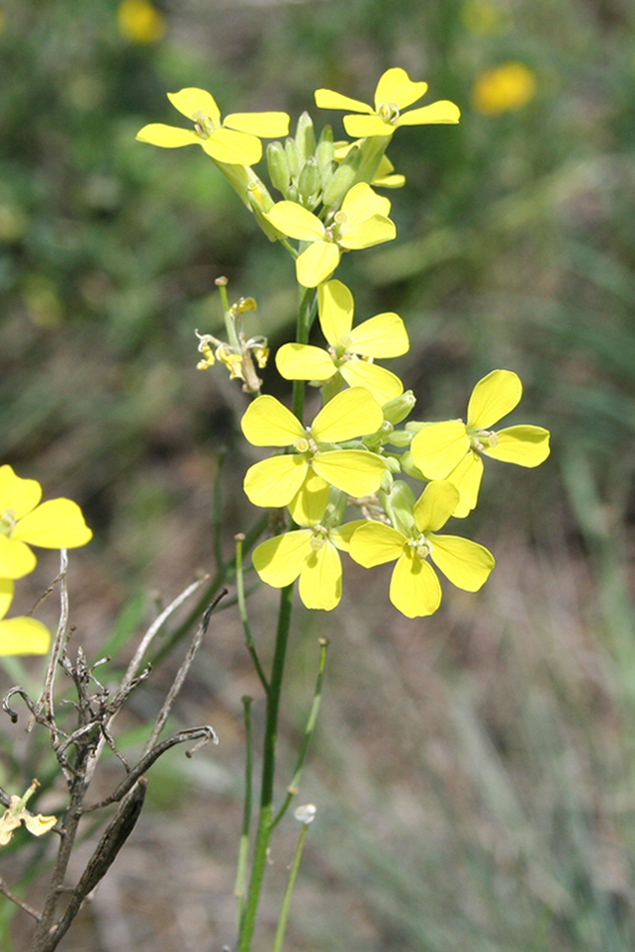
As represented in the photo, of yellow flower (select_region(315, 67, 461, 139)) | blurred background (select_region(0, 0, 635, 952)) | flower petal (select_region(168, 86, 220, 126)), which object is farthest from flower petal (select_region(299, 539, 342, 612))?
blurred background (select_region(0, 0, 635, 952))

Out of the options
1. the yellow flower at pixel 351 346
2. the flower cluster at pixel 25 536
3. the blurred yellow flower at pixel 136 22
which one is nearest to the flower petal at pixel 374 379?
the yellow flower at pixel 351 346

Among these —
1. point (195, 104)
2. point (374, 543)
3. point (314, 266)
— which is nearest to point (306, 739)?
point (374, 543)

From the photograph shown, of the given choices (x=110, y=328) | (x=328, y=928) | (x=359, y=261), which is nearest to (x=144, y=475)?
(x=110, y=328)

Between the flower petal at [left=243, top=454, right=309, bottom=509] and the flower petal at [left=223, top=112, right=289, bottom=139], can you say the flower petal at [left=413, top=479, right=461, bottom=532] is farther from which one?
the flower petal at [left=223, top=112, right=289, bottom=139]

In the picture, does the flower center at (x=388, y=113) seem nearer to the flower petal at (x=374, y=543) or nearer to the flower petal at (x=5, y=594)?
the flower petal at (x=374, y=543)

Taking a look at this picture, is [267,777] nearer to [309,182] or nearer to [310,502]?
[310,502]

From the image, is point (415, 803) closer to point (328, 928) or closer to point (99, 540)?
point (328, 928)
